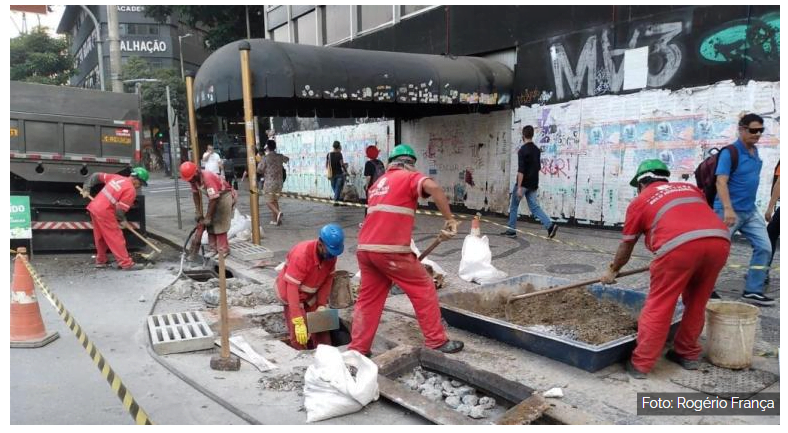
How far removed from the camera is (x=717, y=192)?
15.7 ft

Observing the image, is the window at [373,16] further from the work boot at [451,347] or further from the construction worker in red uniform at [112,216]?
the work boot at [451,347]

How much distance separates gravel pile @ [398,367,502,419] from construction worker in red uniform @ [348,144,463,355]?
1.10 feet

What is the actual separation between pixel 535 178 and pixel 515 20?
355cm

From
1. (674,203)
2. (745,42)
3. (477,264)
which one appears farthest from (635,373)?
(745,42)

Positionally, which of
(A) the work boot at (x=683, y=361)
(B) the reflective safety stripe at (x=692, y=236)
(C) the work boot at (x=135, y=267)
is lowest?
(A) the work boot at (x=683, y=361)

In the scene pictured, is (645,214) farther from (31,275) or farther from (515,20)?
(515,20)

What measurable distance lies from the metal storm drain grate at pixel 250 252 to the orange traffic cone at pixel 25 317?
3.14 metres

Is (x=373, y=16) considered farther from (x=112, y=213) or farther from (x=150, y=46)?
(x=150, y=46)

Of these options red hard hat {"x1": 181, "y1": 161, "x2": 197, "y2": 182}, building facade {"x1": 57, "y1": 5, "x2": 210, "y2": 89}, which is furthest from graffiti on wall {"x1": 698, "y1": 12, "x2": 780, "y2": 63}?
building facade {"x1": 57, "y1": 5, "x2": 210, "y2": 89}

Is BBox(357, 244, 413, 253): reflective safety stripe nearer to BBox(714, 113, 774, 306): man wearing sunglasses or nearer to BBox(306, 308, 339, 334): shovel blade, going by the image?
BBox(306, 308, 339, 334): shovel blade

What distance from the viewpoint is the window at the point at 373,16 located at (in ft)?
42.5

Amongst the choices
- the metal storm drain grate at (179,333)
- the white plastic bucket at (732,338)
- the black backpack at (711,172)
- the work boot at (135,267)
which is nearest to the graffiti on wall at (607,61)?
the black backpack at (711,172)

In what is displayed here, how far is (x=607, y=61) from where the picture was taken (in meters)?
8.66

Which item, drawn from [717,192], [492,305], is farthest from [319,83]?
[717,192]
